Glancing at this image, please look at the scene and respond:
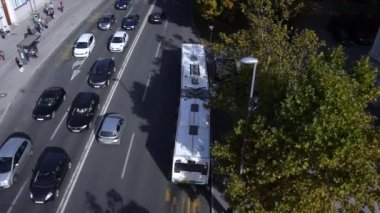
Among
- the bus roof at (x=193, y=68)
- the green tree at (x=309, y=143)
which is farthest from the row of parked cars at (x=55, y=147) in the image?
the green tree at (x=309, y=143)

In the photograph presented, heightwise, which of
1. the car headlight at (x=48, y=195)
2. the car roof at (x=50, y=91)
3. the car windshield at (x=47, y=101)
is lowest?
the car headlight at (x=48, y=195)

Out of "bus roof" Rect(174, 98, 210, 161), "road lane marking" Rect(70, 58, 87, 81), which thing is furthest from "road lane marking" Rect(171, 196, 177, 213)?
"road lane marking" Rect(70, 58, 87, 81)

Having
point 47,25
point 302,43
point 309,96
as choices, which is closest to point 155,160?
point 302,43

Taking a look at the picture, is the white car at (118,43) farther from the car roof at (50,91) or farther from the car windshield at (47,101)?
the car windshield at (47,101)

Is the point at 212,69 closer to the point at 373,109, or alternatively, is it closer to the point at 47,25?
the point at 373,109

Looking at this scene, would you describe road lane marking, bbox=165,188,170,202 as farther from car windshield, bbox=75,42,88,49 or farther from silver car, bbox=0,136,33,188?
car windshield, bbox=75,42,88,49
